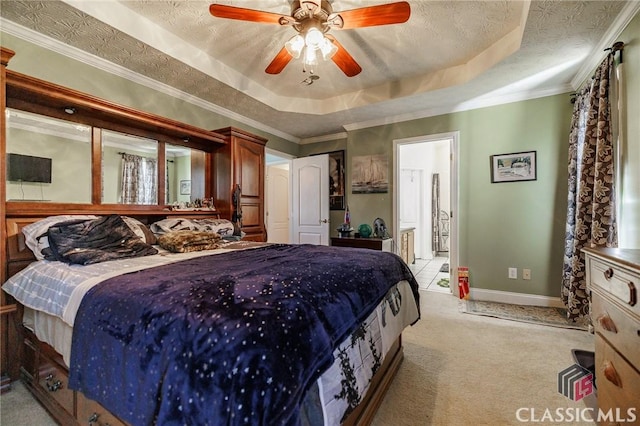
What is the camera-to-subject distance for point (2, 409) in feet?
4.99

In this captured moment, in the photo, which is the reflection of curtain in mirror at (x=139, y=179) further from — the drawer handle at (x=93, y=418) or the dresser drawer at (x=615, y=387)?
the dresser drawer at (x=615, y=387)

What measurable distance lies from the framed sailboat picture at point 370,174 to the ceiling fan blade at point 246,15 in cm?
263

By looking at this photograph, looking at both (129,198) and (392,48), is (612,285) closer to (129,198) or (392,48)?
(392,48)

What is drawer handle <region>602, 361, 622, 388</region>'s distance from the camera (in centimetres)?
112

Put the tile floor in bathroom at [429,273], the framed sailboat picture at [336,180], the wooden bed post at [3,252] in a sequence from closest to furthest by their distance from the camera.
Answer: the wooden bed post at [3,252]
the tile floor in bathroom at [429,273]
the framed sailboat picture at [336,180]

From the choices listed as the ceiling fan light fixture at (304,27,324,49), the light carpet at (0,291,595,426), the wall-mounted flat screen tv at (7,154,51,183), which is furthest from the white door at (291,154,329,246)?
the wall-mounted flat screen tv at (7,154,51,183)

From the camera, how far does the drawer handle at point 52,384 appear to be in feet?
4.61

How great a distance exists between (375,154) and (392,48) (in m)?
1.72

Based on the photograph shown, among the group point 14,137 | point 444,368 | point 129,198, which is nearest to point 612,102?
point 444,368

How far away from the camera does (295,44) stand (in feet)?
6.35

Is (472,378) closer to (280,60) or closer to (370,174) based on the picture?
(280,60)

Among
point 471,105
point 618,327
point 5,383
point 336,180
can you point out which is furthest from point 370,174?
point 5,383

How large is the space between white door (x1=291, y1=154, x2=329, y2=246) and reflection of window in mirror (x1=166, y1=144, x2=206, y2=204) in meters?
1.85

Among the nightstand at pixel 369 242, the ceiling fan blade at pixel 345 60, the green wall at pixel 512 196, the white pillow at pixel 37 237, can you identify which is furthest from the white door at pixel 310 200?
the white pillow at pixel 37 237
